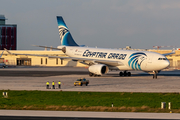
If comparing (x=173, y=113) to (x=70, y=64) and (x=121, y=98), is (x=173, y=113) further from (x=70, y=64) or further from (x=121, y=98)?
(x=70, y=64)

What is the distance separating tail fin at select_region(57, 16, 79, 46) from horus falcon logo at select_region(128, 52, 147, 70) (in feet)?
57.2

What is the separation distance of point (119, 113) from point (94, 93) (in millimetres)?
11032

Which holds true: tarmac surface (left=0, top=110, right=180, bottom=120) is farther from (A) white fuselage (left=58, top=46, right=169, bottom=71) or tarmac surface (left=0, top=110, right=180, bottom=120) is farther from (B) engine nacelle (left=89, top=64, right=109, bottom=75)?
(B) engine nacelle (left=89, top=64, right=109, bottom=75)

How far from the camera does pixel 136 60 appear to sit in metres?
58.5

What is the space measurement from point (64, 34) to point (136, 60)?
2098cm

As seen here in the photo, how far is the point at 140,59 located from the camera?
58094mm

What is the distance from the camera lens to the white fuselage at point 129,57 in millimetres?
56969

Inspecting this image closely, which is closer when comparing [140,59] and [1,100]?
[1,100]

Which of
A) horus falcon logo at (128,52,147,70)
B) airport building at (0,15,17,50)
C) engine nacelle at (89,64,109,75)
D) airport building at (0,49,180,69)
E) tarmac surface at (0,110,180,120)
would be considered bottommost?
tarmac surface at (0,110,180,120)

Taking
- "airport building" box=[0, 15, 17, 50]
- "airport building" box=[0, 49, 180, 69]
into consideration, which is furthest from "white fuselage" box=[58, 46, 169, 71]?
"airport building" box=[0, 15, 17, 50]

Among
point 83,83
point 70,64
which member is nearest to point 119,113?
point 83,83

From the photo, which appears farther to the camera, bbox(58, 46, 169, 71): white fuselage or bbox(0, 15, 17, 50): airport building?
bbox(0, 15, 17, 50): airport building

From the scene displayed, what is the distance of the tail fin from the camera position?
7256 centimetres

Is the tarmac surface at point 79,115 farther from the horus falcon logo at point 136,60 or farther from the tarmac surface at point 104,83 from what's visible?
the horus falcon logo at point 136,60
